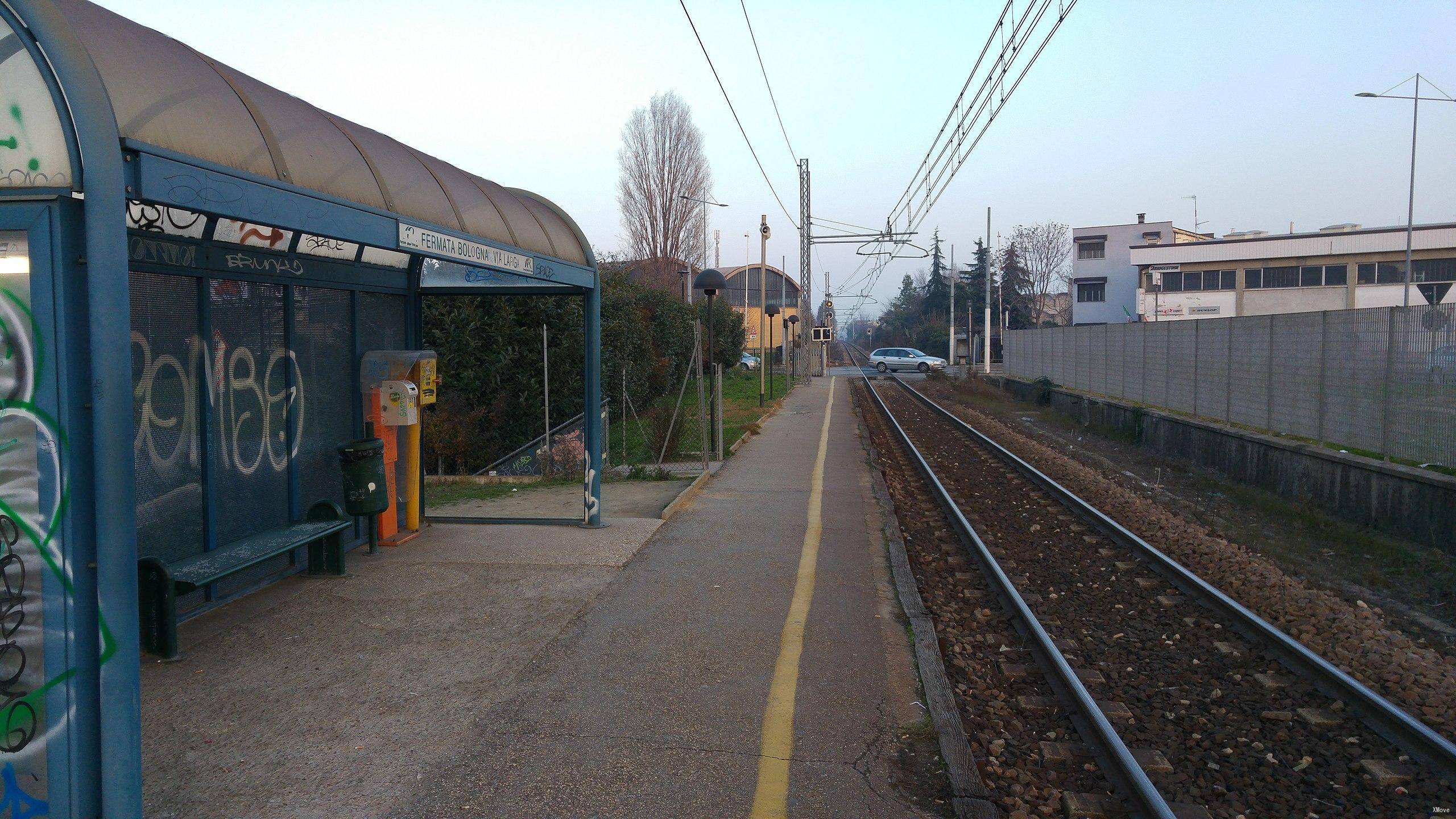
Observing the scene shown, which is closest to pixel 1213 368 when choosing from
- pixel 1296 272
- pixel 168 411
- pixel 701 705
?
pixel 701 705

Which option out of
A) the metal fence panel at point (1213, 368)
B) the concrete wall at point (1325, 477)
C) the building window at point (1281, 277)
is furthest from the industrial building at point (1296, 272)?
the concrete wall at point (1325, 477)

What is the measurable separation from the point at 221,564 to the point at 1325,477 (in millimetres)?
12496

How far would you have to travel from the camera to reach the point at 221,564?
600 cm

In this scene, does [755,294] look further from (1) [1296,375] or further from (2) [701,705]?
(2) [701,705]

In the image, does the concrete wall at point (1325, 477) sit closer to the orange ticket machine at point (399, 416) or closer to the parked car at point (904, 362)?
the orange ticket machine at point (399, 416)

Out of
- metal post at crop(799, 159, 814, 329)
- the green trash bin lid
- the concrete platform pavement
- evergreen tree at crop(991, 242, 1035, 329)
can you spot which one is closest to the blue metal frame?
the concrete platform pavement

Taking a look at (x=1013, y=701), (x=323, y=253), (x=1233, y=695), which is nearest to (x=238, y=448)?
(x=323, y=253)

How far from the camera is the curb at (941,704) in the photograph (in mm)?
4117

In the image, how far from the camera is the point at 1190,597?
7.64 meters

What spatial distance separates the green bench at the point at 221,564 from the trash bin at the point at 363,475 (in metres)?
0.19

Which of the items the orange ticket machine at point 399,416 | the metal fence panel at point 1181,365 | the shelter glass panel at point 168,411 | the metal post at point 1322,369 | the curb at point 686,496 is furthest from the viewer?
the metal fence panel at point 1181,365

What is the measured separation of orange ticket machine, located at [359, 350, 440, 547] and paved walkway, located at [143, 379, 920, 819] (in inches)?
21.3

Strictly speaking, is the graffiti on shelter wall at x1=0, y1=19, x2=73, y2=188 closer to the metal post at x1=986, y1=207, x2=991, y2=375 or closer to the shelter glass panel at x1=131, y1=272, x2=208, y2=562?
the shelter glass panel at x1=131, y1=272, x2=208, y2=562

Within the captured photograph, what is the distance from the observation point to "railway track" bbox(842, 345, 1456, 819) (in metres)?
4.36
